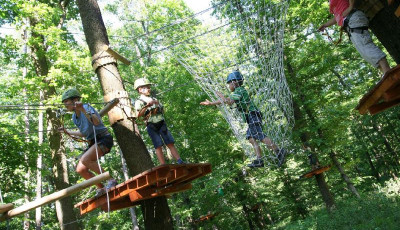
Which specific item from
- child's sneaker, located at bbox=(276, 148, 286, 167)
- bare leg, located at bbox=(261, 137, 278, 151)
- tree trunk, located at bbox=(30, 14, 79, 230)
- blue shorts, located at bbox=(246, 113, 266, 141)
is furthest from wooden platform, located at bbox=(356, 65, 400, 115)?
tree trunk, located at bbox=(30, 14, 79, 230)

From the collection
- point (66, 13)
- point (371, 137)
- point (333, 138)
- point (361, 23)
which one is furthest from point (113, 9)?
point (371, 137)

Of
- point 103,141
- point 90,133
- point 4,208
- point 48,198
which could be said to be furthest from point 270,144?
point 4,208

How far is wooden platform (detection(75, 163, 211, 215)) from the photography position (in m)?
3.12

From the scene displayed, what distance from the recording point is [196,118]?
12867mm

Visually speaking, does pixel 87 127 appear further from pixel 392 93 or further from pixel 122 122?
pixel 392 93

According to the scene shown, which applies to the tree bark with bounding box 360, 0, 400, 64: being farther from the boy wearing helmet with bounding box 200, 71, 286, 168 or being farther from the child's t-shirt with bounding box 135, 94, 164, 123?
the child's t-shirt with bounding box 135, 94, 164, 123

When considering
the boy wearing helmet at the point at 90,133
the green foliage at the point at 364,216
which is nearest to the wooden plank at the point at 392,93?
the boy wearing helmet at the point at 90,133

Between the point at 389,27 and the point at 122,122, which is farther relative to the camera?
the point at 122,122

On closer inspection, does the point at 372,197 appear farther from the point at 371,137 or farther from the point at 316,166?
the point at 371,137

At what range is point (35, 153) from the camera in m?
7.20

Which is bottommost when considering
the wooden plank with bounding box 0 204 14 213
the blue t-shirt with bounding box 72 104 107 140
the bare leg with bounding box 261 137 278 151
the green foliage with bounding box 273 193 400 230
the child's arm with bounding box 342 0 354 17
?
the green foliage with bounding box 273 193 400 230

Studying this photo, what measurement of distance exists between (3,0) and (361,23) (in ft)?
25.0

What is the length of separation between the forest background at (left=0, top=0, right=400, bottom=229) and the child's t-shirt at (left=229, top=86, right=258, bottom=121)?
1.32m

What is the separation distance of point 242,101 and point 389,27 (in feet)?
6.61
